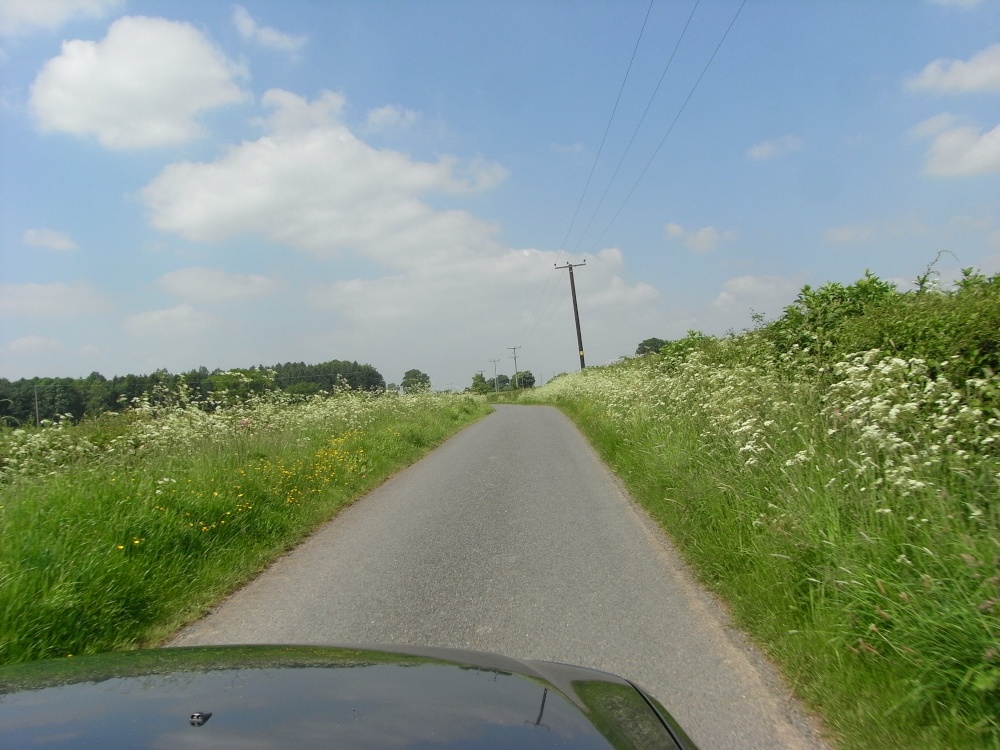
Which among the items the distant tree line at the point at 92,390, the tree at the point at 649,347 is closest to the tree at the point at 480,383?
the tree at the point at 649,347

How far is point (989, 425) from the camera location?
16.5 ft

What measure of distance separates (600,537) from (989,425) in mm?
3832

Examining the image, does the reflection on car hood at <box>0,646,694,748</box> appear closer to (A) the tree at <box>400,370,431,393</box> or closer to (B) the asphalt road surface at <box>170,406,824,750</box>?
(B) the asphalt road surface at <box>170,406,824,750</box>

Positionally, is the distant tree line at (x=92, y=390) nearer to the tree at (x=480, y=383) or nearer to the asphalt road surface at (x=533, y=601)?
the asphalt road surface at (x=533, y=601)

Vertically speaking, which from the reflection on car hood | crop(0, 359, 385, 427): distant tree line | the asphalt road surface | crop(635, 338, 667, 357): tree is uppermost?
crop(635, 338, 667, 357): tree

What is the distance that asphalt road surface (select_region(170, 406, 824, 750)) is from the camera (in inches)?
160

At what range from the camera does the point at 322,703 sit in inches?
88.2

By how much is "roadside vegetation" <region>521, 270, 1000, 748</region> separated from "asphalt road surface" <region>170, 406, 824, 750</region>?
332 millimetres

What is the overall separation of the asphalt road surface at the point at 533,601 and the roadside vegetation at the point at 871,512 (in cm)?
33

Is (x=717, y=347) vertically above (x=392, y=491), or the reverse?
(x=717, y=347)

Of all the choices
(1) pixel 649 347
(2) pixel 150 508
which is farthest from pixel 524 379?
(2) pixel 150 508

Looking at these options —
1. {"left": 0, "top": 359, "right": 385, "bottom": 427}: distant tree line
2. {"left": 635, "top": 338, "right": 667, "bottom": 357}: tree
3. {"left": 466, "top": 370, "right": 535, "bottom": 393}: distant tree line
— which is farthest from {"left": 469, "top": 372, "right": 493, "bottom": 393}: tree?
{"left": 0, "top": 359, "right": 385, "bottom": 427}: distant tree line

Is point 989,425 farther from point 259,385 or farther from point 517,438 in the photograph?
point 517,438

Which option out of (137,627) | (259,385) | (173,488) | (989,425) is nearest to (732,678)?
(989,425)
